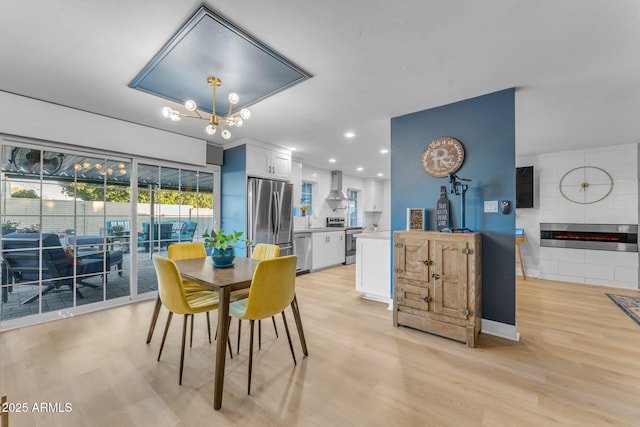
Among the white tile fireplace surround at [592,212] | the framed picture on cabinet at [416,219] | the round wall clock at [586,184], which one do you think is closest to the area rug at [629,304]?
the white tile fireplace surround at [592,212]

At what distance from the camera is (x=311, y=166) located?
6438 mm

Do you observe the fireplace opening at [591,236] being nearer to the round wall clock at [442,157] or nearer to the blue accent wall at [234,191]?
the round wall clock at [442,157]

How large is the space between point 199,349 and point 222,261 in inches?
32.3

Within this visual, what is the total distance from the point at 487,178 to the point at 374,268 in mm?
1728

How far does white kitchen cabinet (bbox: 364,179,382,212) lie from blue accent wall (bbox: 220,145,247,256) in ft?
15.3

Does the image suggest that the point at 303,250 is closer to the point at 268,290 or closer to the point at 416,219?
the point at 416,219

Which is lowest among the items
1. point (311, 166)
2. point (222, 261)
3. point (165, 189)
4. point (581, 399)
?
point (581, 399)

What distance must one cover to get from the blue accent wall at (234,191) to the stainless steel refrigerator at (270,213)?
98mm

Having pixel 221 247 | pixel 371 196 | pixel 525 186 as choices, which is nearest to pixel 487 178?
pixel 221 247

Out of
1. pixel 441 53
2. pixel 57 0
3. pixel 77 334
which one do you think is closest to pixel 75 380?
pixel 77 334

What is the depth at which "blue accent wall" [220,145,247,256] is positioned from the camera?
4203 millimetres

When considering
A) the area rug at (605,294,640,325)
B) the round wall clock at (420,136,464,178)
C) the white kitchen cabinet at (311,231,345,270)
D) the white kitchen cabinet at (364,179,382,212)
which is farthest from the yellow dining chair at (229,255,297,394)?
the white kitchen cabinet at (364,179,382,212)

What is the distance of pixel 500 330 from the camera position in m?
2.58

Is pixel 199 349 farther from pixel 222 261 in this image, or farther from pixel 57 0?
pixel 57 0
